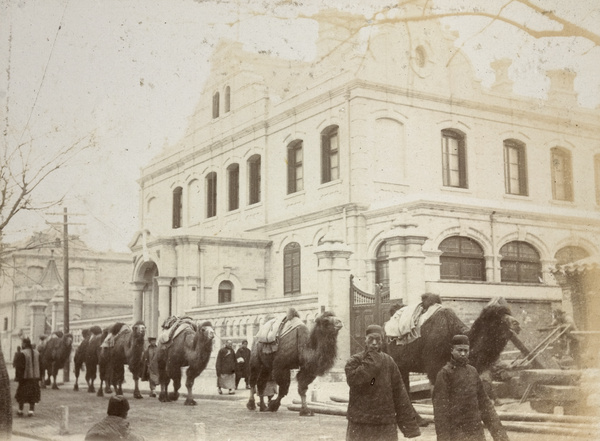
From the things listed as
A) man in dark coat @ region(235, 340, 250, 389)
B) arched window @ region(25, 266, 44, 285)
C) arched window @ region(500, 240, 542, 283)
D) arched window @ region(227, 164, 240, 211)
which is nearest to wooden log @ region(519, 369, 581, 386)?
man in dark coat @ region(235, 340, 250, 389)

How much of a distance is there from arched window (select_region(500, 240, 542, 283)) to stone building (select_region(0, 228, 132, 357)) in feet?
44.5

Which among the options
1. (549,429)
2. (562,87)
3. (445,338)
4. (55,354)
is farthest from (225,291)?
(549,429)

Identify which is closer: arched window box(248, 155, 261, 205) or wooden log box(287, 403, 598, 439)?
wooden log box(287, 403, 598, 439)

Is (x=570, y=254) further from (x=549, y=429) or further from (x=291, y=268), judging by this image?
(x=549, y=429)

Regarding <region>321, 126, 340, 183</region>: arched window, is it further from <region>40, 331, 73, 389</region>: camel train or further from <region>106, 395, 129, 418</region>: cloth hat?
<region>106, 395, 129, 418</region>: cloth hat

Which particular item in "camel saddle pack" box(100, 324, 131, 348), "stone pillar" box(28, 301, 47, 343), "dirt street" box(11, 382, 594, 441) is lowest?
"dirt street" box(11, 382, 594, 441)

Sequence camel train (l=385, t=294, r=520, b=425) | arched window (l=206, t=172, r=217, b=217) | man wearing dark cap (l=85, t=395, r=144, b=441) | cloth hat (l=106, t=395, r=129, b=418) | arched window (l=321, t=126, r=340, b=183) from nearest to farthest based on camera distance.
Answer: man wearing dark cap (l=85, t=395, r=144, b=441), cloth hat (l=106, t=395, r=129, b=418), camel train (l=385, t=294, r=520, b=425), arched window (l=321, t=126, r=340, b=183), arched window (l=206, t=172, r=217, b=217)

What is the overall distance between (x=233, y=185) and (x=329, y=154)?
581 cm

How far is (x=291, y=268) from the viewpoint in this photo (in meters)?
28.2

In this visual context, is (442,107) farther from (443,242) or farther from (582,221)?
(582,221)

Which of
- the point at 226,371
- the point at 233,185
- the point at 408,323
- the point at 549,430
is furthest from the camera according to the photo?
the point at 233,185

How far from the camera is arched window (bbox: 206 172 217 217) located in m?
30.6

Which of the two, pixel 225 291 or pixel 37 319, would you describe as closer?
pixel 225 291

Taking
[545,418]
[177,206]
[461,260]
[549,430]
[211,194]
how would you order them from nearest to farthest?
[549,430] → [545,418] → [461,260] → [177,206] → [211,194]
